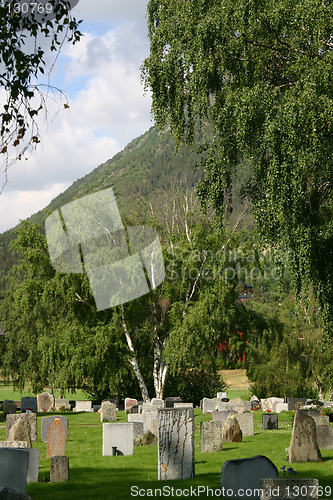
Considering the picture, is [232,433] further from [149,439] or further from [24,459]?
[24,459]

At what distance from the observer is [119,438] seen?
1508 cm

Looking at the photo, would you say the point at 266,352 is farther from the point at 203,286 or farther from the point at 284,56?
the point at 284,56

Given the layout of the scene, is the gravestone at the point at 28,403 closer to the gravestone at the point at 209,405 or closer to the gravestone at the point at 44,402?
the gravestone at the point at 44,402

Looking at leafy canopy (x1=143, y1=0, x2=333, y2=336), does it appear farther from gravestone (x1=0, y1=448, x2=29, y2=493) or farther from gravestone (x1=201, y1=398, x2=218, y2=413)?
gravestone (x1=201, y1=398, x2=218, y2=413)

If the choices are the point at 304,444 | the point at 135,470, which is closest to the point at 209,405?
the point at 304,444

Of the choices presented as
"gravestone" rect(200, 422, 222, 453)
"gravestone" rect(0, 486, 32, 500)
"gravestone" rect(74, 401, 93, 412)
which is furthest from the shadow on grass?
"gravestone" rect(74, 401, 93, 412)

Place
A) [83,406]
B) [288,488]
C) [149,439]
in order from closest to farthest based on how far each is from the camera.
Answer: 1. [288,488]
2. [149,439]
3. [83,406]

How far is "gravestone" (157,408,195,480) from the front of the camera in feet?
39.1

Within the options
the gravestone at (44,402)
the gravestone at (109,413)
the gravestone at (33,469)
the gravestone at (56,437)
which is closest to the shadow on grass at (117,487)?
the gravestone at (33,469)

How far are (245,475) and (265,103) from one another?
7.90m

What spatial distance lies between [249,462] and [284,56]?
9.96 metres

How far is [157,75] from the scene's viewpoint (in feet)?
53.5

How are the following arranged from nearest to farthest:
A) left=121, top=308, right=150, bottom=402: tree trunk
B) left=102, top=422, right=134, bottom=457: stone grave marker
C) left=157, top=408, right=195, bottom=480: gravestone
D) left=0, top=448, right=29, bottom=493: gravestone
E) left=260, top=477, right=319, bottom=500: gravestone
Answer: left=260, top=477, right=319, bottom=500: gravestone, left=0, top=448, right=29, bottom=493: gravestone, left=157, top=408, right=195, bottom=480: gravestone, left=102, top=422, right=134, bottom=457: stone grave marker, left=121, top=308, right=150, bottom=402: tree trunk

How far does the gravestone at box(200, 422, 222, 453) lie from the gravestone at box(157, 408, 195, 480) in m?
3.26
